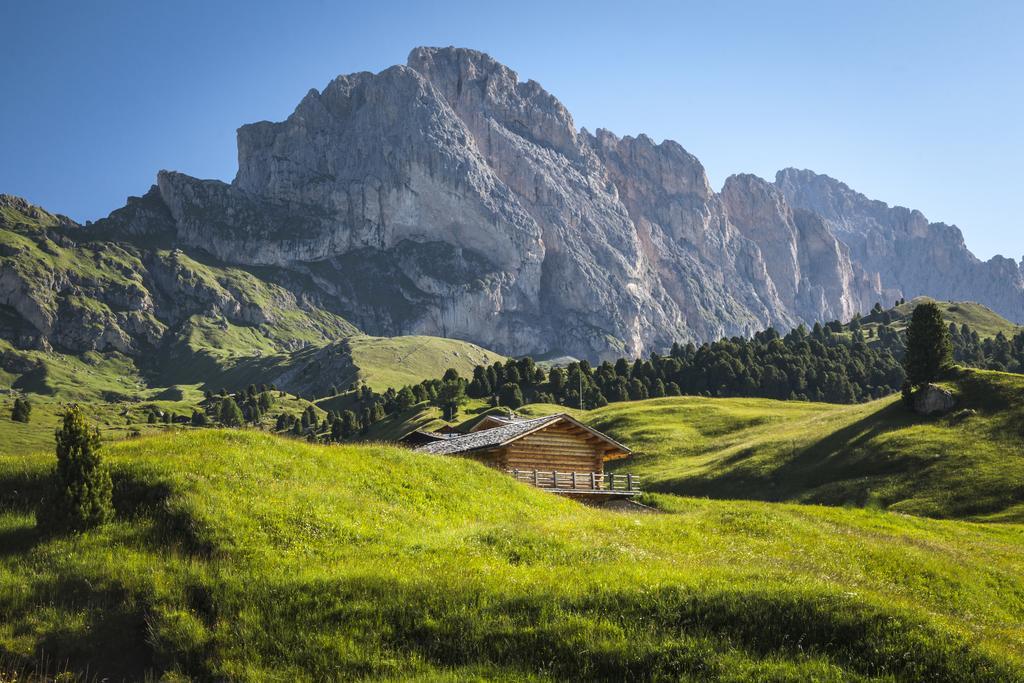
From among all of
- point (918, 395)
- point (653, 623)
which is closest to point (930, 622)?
point (653, 623)

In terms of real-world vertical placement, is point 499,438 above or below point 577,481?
above

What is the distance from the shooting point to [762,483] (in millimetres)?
75375

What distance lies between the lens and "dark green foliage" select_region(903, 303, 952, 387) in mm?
82375

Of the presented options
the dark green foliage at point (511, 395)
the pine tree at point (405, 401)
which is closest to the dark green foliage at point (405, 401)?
the pine tree at point (405, 401)

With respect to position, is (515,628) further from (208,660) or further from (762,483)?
(762,483)

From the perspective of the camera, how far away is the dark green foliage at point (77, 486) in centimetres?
2227

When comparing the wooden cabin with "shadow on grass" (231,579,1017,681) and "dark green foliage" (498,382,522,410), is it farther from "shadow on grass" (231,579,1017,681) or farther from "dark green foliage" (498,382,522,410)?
"dark green foliage" (498,382,522,410)

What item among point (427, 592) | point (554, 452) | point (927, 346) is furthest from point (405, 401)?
point (427, 592)

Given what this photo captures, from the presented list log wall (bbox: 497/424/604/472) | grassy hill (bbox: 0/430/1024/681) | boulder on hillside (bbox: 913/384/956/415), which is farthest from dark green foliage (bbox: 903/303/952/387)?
grassy hill (bbox: 0/430/1024/681)

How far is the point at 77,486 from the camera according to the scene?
2250cm

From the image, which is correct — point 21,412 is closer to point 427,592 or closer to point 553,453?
point 553,453

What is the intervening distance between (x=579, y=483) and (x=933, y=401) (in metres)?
46.4

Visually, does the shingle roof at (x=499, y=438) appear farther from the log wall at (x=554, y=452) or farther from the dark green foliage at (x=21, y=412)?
the dark green foliage at (x=21, y=412)

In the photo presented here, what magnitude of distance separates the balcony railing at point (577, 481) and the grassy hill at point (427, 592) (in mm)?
19110
